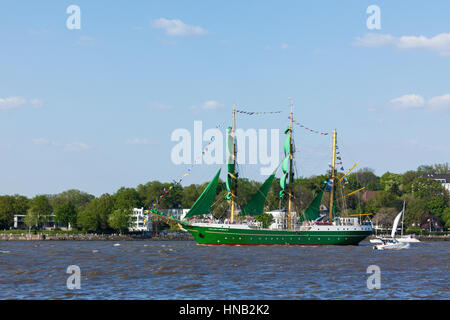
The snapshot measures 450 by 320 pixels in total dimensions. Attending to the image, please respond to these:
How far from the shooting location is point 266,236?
103125 millimetres

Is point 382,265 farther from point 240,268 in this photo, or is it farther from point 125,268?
point 125,268

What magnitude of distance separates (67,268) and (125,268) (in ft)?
15.9

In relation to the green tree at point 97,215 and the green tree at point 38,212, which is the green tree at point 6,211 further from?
the green tree at point 97,215

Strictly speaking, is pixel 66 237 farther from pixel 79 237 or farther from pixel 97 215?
pixel 97 215

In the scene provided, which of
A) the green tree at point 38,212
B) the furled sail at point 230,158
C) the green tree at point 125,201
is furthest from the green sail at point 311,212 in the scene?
the green tree at point 38,212

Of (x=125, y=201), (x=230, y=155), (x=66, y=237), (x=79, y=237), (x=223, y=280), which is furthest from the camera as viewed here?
(x=125, y=201)

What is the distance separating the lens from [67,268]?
5500 centimetres

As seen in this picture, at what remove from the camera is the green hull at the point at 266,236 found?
331ft

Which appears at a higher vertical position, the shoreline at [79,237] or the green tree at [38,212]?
the green tree at [38,212]

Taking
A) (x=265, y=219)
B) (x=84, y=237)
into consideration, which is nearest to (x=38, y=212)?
(x=84, y=237)

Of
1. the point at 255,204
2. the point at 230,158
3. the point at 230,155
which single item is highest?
the point at 230,155

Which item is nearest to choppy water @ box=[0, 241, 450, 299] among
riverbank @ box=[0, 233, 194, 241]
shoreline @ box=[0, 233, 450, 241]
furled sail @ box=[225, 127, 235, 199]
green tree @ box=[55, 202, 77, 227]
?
furled sail @ box=[225, 127, 235, 199]

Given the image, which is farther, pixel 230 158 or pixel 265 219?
pixel 265 219
